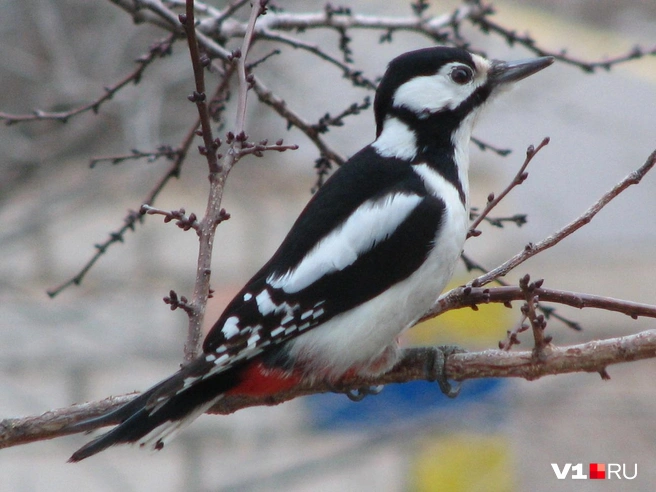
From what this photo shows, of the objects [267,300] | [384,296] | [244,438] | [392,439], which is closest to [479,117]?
[384,296]

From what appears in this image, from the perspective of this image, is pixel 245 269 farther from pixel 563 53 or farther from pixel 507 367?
pixel 507 367

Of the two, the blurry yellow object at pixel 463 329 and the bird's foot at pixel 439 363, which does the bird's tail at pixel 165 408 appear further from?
the blurry yellow object at pixel 463 329

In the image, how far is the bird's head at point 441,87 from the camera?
211 centimetres

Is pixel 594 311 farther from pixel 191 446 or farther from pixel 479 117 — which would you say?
pixel 479 117

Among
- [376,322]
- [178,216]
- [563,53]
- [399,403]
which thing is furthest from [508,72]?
[399,403]

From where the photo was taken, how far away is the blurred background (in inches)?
156

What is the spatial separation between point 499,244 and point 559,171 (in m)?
0.56

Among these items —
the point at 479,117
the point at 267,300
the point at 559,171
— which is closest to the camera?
the point at 267,300

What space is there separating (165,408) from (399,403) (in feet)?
6.57

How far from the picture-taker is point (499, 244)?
170 inches

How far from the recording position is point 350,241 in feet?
6.19

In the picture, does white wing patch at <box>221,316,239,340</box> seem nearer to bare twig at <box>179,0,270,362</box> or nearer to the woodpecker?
the woodpecker

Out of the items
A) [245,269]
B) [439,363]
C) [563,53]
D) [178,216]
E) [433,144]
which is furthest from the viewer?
[245,269]

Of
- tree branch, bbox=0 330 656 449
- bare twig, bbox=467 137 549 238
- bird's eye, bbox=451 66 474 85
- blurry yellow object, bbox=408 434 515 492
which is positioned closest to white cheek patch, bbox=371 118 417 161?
bird's eye, bbox=451 66 474 85
